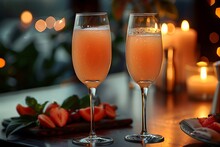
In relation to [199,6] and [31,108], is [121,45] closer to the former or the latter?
[199,6]

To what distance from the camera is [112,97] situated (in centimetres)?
243

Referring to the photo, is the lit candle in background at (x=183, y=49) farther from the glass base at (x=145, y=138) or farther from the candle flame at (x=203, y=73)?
the glass base at (x=145, y=138)

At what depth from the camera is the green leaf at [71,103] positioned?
1891 mm

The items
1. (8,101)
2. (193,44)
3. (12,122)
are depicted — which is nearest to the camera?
(12,122)

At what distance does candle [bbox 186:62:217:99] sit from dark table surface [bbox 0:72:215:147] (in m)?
0.04

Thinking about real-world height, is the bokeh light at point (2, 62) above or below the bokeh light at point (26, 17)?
below

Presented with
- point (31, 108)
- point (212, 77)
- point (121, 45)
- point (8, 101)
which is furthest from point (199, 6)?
point (31, 108)

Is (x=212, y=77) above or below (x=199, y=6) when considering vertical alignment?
below

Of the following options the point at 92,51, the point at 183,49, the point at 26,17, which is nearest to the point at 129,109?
the point at 92,51

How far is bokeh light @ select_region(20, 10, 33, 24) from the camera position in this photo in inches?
175

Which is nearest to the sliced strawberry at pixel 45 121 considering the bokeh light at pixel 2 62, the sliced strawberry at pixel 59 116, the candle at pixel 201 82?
the sliced strawberry at pixel 59 116

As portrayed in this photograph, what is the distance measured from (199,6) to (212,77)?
4.12ft

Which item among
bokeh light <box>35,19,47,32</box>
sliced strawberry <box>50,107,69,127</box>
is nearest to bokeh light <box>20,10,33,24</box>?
bokeh light <box>35,19,47,32</box>

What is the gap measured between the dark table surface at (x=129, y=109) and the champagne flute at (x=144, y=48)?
0.08 m
